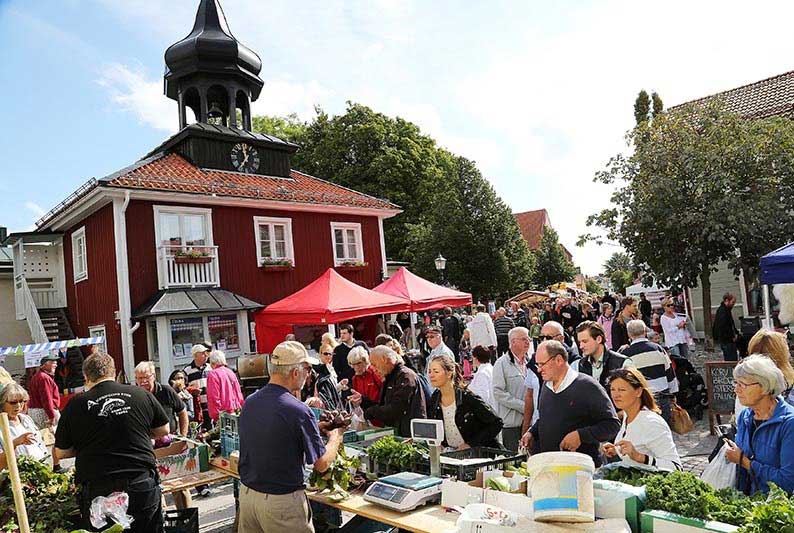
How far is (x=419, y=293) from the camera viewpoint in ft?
42.1

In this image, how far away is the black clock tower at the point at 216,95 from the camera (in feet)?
59.2

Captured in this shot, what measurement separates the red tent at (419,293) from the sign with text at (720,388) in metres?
5.98

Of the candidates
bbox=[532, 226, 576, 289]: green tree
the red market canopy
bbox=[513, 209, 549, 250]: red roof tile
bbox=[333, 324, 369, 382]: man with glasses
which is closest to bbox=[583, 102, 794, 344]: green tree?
the red market canopy

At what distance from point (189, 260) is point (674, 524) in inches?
575

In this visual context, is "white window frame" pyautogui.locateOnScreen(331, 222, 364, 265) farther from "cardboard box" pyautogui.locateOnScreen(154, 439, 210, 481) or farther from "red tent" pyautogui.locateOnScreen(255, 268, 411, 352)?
"cardboard box" pyautogui.locateOnScreen(154, 439, 210, 481)

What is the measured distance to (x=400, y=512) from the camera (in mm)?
3617

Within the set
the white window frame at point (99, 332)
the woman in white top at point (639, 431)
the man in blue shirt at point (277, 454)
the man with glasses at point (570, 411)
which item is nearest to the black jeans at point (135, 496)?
the man in blue shirt at point (277, 454)

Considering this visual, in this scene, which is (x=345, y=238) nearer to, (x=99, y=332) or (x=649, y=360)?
(x=99, y=332)

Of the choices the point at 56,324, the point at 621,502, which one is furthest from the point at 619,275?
the point at 621,502

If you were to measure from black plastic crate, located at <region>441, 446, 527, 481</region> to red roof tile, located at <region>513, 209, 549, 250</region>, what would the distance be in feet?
205

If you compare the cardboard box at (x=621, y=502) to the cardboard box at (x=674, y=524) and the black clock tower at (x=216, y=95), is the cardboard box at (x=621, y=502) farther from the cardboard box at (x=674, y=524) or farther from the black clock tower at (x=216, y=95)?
the black clock tower at (x=216, y=95)

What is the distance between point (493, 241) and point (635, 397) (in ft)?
83.1

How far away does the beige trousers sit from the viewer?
3.57 metres

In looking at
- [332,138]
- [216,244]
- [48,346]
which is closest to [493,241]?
[332,138]
